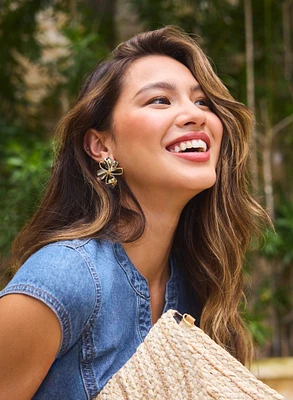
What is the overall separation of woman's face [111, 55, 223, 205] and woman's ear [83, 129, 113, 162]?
0.03 m

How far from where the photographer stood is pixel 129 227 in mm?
1893

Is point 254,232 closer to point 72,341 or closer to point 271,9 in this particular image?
point 72,341

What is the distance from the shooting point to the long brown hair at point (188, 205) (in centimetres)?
191

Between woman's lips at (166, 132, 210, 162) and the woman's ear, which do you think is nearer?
woman's lips at (166, 132, 210, 162)

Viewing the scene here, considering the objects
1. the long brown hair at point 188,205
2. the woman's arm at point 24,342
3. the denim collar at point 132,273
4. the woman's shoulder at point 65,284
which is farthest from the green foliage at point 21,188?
the woman's arm at point 24,342

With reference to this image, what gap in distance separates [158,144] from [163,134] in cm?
3

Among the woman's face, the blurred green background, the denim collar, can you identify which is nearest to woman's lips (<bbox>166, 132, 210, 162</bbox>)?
the woman's face

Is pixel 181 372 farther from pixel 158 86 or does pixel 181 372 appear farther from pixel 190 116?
pixel 158 86

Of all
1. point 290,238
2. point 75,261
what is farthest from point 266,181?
point 75,261

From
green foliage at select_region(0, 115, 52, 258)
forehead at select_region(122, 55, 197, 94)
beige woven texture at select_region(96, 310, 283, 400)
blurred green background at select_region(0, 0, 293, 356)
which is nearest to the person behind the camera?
beige woven texture at select_region(96, 310, 283, 400)

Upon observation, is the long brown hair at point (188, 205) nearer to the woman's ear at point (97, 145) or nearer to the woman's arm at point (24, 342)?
the woman's ear at point (97, 145)

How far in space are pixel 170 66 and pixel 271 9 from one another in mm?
2341

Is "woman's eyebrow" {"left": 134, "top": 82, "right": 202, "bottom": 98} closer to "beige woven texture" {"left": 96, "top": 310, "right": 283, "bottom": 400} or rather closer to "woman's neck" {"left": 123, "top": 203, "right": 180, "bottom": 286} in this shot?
"woman's neck" {"left": 123, "top": 203, "right": 180, "bottom": 286}

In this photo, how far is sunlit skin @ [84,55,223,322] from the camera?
1833 mm
